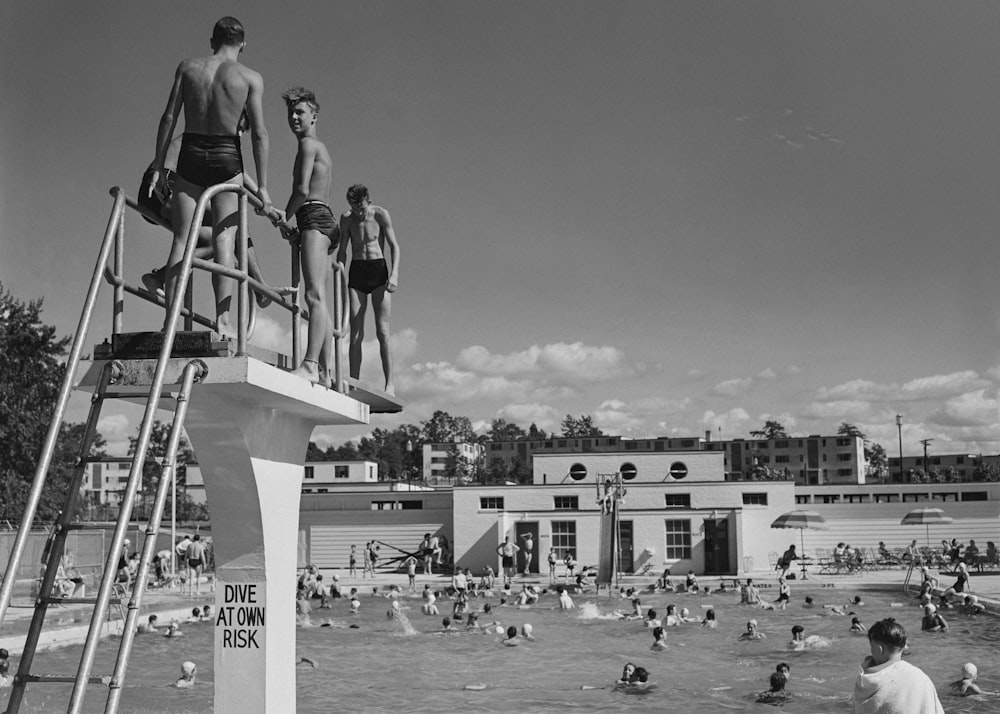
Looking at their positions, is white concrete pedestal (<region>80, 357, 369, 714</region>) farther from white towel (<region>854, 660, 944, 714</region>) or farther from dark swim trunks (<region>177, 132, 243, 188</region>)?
white towel (<region>854, 660, 944, 714</region>)

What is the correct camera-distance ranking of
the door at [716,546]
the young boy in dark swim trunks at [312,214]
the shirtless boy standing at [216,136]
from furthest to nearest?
the door at [716,546]
the young boy in dark swim trunks at [312,214]
the shirtless boy standing at [216,136]

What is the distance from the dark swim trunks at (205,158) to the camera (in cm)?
605

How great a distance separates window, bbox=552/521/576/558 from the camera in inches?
1741

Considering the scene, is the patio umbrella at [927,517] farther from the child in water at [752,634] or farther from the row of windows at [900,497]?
the child in water at [752,634]

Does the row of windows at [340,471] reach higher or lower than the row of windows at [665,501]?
higher

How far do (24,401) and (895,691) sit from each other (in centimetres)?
5741

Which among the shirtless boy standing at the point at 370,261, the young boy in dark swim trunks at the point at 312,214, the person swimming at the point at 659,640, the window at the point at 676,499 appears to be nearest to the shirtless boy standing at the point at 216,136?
the young boy in dark swim trunks at the point at 312,214

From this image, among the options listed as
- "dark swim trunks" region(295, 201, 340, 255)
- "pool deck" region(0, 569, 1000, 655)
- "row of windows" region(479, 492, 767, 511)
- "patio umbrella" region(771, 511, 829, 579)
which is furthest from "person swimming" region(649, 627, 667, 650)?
"row of windows" region(479, 492, 767, 511)

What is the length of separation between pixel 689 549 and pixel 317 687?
1029 inches

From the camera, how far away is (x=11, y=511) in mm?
52750

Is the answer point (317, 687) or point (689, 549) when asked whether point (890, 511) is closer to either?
point (689, 549)

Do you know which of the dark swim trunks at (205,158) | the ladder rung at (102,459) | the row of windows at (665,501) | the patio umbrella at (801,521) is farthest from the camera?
the row of windows at (665,501)

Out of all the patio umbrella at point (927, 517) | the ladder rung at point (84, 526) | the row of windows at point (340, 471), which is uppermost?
the row of windows at point (340, 471)

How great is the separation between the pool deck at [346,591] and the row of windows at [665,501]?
134 inches
